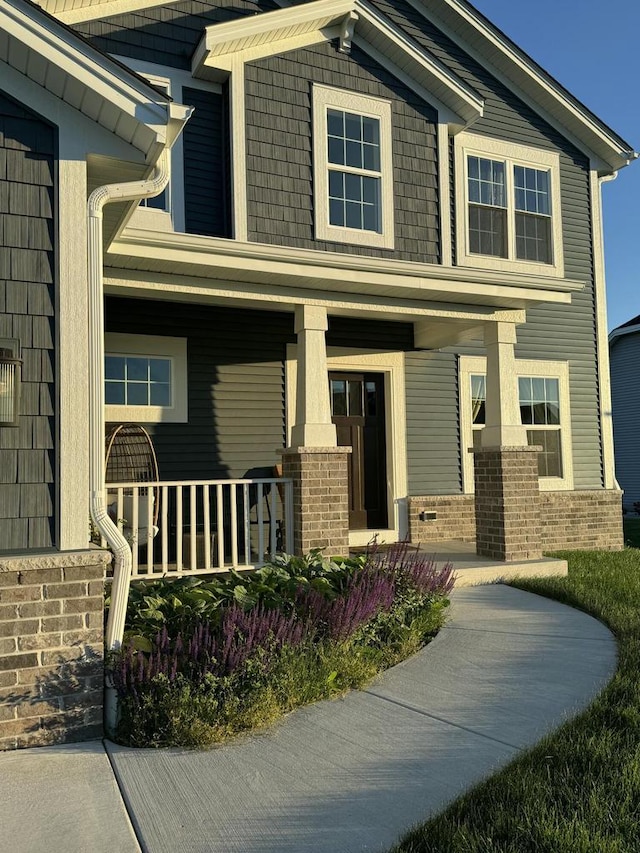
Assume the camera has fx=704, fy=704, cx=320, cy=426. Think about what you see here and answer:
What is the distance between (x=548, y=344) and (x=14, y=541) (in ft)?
29.5

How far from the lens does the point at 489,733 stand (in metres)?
3.79

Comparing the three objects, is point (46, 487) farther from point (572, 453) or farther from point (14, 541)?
point (572, 453)

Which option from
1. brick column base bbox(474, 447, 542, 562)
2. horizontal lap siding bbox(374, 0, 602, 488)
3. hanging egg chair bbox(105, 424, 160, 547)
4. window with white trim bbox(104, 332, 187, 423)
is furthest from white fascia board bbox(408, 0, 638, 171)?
hanging egg chair bbox(105, 424, 160, 547)

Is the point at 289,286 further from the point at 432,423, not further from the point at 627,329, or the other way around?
the point at 627,329

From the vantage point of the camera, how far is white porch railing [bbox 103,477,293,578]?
633cm

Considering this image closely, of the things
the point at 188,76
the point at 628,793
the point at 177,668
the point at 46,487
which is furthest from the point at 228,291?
the point at 628,793

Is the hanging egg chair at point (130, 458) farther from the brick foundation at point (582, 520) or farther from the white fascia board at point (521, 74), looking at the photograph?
the white fascia board at point (521, 74)

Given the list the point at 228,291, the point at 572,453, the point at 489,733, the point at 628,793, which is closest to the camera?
the point at 628,793

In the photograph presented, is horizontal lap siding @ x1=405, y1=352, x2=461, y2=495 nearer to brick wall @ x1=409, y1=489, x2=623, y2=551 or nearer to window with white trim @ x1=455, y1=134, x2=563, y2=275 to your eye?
brick wall @ x1=409, y1=489, x2=623, y2=551

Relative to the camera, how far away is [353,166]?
806cm

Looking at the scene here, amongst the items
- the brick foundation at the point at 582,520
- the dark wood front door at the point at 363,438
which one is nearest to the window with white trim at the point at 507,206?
the dark wood front door at the point at 363,438

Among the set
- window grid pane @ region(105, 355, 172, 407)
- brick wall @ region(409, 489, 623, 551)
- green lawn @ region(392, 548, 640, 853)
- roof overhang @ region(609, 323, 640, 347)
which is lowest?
green lawn @ region(392, 548, 640, 853)

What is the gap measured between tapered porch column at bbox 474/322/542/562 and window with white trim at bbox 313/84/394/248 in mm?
1877

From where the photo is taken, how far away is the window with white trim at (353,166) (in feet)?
25.7
